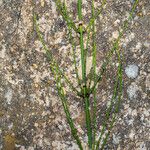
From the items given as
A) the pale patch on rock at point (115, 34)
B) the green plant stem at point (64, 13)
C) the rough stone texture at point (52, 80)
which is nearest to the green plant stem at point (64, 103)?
the rough stone texture at point (52, 80)

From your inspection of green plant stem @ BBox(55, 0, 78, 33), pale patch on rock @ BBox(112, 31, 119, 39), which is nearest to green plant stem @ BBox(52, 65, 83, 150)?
green plant stem @ BBox(55, 0, 78, 33)

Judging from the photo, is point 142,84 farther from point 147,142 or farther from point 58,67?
point 58,67

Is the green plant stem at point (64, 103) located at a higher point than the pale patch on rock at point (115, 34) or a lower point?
lower

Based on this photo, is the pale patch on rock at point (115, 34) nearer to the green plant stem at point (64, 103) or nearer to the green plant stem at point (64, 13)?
the green plant stem at point (64, 13)

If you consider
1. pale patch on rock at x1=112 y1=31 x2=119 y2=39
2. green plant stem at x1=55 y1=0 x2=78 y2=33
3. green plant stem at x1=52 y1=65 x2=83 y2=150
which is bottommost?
green plant stem at x1=52 y1=65 x2=83 y2=150

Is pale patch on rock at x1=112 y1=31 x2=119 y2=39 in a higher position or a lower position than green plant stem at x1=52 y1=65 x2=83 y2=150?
higher

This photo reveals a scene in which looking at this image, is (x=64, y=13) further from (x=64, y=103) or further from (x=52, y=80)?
(x=64, y=103)

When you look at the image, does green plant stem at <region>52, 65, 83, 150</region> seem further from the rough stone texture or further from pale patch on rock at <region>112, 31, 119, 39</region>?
pale patch on rock at <region>112, 31, 119, 39</region>

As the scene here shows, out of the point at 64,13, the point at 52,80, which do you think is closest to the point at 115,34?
the point at 64,13
